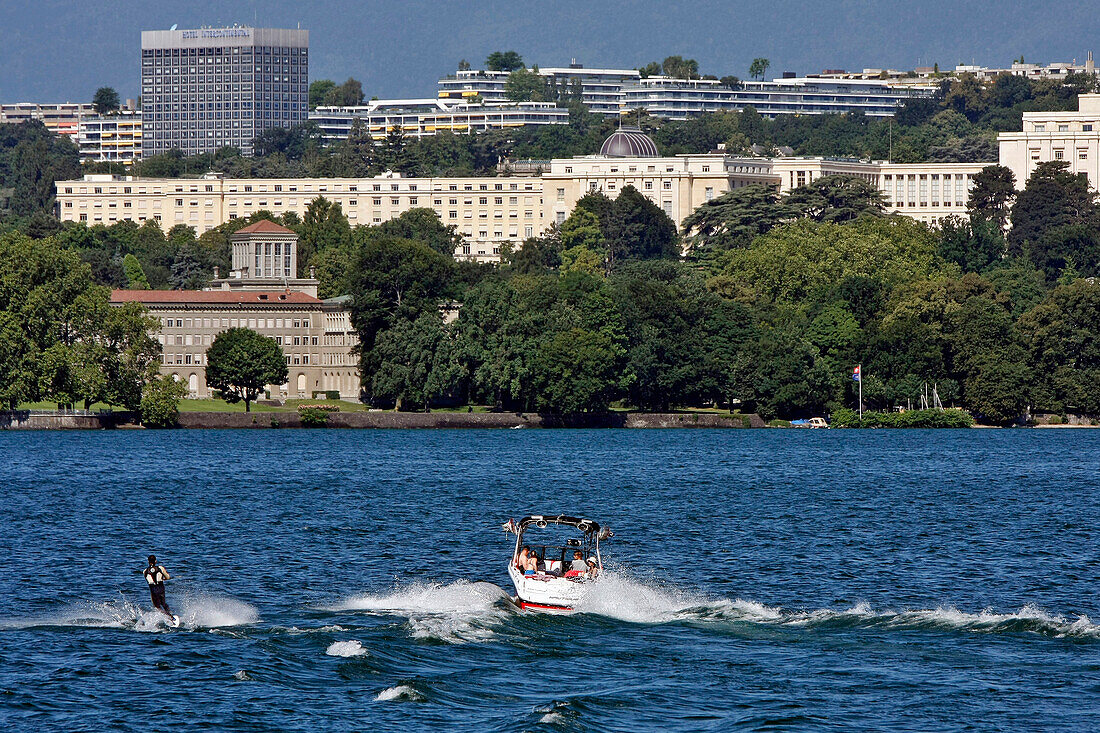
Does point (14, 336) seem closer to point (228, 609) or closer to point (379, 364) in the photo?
point (379, 364)

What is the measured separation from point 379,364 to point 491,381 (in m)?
12.4

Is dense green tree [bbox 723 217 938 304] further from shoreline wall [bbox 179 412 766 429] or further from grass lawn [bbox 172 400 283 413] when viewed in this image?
grass lawn [bbox 172 400 283 413]

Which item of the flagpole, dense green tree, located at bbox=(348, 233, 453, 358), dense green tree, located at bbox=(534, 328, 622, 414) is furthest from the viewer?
dense green tree, located at bbox=(348, 233, 453, 358)

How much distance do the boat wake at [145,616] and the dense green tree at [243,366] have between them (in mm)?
94193

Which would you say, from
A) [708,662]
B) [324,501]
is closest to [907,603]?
[708,662]

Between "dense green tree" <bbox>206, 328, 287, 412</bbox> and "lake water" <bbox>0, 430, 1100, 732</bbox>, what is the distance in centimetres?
→ 4733

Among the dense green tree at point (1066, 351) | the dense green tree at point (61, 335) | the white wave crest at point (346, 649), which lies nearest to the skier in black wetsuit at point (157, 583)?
the white wave crest at point (346, 649)

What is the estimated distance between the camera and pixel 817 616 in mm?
49188

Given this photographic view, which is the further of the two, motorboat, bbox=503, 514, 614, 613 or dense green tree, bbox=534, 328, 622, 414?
dense green tree, bbox=534, 328, 622, 414

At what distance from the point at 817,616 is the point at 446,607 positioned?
9.01m

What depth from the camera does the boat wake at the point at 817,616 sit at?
4741cm

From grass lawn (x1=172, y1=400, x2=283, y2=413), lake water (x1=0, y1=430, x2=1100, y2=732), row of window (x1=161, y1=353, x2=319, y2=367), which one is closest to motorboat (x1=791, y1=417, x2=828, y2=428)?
grass lawn (x1=172, y1=400, x2=283, y2=413)

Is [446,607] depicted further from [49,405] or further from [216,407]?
[216,407]

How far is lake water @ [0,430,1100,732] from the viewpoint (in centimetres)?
4009
